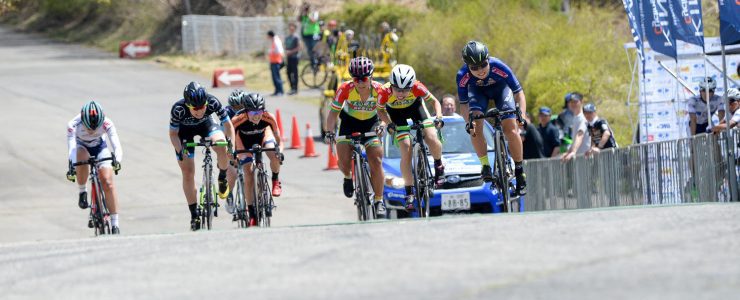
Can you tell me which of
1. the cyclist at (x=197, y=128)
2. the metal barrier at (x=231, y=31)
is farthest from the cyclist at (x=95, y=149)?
the metal barrier at (x=231, y=31)

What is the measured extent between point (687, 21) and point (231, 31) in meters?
29.8

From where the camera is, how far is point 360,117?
1653 centimetres

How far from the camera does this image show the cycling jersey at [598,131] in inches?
778

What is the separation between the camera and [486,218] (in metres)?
12.7

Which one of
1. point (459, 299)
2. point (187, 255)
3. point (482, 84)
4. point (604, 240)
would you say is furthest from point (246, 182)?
point (459, 299)

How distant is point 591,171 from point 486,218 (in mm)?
6826

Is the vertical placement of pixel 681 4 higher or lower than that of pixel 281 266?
higher

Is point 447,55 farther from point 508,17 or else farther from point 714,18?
point 714,18

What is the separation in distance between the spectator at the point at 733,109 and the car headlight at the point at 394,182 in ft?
12.8

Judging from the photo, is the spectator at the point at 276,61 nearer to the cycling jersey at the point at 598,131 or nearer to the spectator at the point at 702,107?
the cycling jersey at the point at 598,131

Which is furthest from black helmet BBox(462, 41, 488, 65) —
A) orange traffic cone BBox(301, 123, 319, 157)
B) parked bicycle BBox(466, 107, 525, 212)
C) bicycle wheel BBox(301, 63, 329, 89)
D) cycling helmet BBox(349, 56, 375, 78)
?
bicycle wheel BBox(301, 63, 329, 89)

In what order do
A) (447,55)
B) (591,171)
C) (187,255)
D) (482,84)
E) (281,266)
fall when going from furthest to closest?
(447,55) < (591,171) < (482,84) < (187,255) < (281,266)

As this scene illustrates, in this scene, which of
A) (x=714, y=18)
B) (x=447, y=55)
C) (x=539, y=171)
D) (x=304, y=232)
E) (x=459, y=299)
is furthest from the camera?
(x=447, y=55)

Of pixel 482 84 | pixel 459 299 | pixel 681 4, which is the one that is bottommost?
Answer: pixel 459 299
